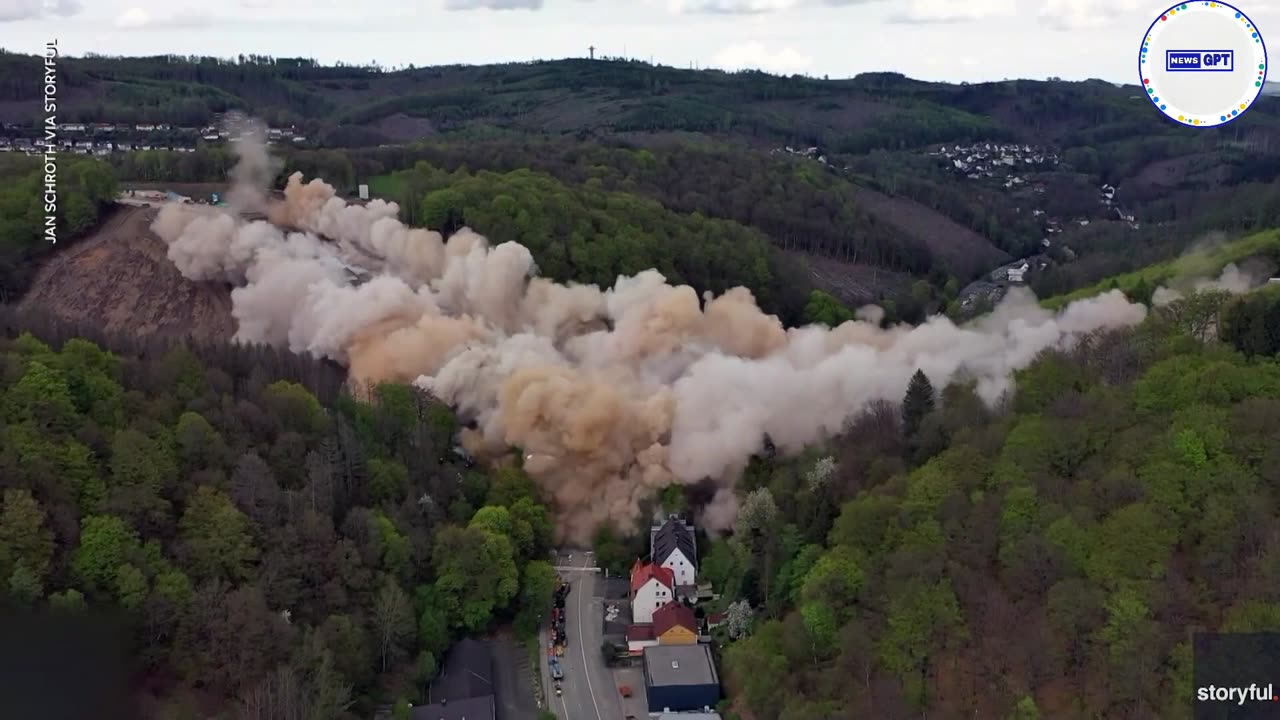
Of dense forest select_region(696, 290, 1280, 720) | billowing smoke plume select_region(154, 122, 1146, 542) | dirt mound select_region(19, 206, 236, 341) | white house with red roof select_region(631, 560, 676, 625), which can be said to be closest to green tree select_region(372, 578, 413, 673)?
white house with red roof select_region(631, 560, 676, 625)

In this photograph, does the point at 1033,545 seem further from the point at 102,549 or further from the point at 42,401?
the point at 42,401

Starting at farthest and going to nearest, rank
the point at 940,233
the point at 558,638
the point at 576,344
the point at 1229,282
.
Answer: the point at 940,233 → the point at 576,344 → the point at 1229,282 → the point at 558,638

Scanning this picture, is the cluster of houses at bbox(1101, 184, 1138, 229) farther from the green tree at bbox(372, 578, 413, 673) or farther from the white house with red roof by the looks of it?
the green tree at bbox(372, 578, 413, 673)

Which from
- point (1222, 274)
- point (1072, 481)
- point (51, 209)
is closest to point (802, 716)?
point (1072, 481)

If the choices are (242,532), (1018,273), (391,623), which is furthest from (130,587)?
(1018,273)

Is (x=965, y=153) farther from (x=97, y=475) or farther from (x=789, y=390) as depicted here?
(x=97, y=475)

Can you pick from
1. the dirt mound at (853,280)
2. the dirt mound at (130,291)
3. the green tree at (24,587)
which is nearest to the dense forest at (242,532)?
the green tree at (24,587)
